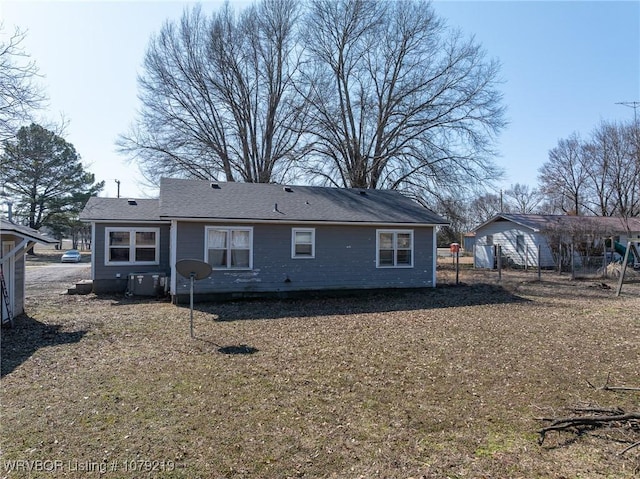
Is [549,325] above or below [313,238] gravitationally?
below

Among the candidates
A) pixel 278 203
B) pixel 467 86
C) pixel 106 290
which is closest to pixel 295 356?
pixel 278 203

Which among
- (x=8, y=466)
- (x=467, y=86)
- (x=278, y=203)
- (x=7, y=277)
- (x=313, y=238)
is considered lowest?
(x=8, y=466)

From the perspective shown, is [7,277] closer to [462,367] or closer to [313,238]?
[313,238]

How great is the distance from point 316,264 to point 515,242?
1687cm

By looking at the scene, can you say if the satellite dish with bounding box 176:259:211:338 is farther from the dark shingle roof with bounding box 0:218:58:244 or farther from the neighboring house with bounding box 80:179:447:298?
the neighboring house with bounding box 80:179:447:298

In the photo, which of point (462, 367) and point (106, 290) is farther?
point (106, 290)

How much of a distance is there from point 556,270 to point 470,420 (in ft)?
71.9

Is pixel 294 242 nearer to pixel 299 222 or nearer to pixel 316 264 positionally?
pixel 299 222

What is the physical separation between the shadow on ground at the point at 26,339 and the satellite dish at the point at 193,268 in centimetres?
236

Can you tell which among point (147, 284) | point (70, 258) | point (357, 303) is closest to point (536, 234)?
point (357, 303)

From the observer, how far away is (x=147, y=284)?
553 inches

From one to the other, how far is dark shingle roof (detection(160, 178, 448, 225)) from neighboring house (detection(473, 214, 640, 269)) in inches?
428

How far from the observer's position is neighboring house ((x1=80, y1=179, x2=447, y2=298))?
42.5ft

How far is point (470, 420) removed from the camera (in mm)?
4543
